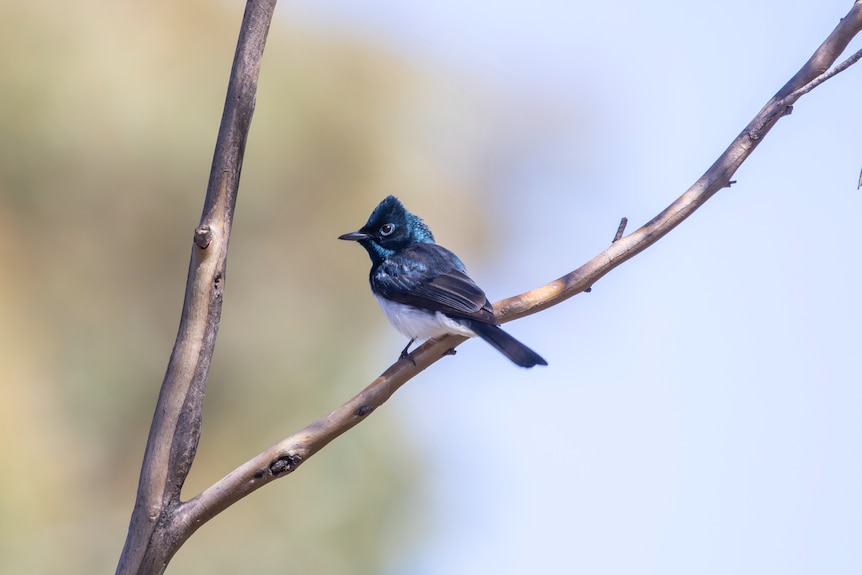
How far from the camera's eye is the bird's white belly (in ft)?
15.8

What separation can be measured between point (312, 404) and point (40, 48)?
14.9 ft

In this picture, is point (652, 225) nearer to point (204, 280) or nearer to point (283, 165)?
point (204, 280)

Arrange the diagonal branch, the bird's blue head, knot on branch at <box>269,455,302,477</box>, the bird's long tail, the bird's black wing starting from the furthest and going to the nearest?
the bird's blue head → the bird's black wing → the bird's long tail → the diagonal branch → knot on branch at <box>269,455,302,477</box>

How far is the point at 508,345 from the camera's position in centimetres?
446

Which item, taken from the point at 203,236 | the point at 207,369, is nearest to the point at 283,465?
the point at 207,369

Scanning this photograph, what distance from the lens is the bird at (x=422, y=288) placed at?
457 cm

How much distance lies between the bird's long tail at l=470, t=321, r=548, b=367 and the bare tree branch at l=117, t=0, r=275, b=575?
1452mm

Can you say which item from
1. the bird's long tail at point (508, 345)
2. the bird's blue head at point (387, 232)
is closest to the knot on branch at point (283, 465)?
the bird's long tail at point (508, 345)

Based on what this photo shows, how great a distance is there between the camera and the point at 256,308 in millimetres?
9133

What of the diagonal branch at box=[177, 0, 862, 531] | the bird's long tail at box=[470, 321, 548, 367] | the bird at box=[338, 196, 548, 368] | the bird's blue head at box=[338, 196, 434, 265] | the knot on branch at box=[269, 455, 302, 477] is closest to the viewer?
the knot on branch at box=[269, 455, 302, 477]

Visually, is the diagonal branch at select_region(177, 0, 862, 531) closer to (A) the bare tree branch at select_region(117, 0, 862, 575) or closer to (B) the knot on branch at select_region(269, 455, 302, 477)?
(A) the bare tree branch at select_region(117, 0, 862, 575)

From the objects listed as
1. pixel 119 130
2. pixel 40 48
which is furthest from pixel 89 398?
pixel 40 48

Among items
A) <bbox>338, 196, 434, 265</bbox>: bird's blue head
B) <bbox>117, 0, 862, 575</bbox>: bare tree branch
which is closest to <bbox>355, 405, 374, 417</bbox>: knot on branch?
<bbox>117, 0, 862, 575</bbox>: bare tree branch

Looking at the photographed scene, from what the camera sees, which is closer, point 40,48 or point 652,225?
point 652,225
